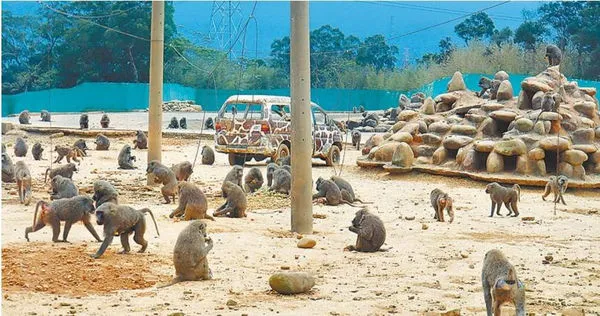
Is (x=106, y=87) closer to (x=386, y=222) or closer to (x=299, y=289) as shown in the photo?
(x=386, y=222)

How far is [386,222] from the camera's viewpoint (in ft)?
41.6

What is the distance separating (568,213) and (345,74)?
44.1 m

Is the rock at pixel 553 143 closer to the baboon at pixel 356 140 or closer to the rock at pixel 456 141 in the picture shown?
the rock at pixel 456 141

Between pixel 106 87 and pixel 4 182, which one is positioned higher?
pixel 106 87

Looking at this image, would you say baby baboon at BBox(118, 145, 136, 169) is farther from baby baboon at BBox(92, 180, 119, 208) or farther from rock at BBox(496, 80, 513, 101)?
baby baboon at BBox(92, 180, 119, 208)

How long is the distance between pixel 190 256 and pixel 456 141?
39.7ft

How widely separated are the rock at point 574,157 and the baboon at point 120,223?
1087 centimetres

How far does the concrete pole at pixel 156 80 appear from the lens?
15.7 m

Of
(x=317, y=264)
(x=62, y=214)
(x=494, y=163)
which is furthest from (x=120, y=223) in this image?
(x=494, y=163)

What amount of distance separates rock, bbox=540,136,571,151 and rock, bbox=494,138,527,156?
38 cm

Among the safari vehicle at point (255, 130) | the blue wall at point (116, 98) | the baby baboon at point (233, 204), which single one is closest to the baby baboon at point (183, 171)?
the baby baboon at point (233, 204)

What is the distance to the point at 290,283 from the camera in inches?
293

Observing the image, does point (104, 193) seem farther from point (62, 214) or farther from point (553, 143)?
point (553, 143)


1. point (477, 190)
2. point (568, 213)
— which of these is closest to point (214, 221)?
point (568, 213)
